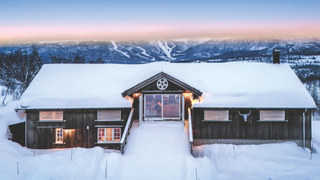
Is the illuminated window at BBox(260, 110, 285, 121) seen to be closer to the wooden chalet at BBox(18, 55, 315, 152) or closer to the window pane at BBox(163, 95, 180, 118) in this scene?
the wooden chalet at BBox(18, 55, 315, 152)

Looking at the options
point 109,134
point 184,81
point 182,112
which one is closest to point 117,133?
point 109,134

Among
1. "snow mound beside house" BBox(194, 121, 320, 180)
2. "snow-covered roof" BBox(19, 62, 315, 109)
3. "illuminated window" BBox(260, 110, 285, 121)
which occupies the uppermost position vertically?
"snow-covered roof" BBox(19, 62, 315, 109)

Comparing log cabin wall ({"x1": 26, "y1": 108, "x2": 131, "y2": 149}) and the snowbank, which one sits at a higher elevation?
log cabin wall ({"x1": 26, "y1": 108, "x2": 131, "y2": 149})

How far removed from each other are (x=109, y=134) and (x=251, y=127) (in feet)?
32.5

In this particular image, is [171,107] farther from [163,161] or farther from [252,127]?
[163,161]

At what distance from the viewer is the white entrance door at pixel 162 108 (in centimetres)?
1877

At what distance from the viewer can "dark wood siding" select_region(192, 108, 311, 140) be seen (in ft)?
56.6

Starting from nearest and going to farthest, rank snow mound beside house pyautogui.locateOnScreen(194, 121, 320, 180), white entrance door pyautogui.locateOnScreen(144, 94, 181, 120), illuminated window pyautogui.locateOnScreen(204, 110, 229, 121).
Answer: snow mound beside house pyautogui.locateOnScreen(194, 121, 320, 180) → illuminated window pyautogui.locateOnScreen(204, 110, 229, 121) → white entrance door pyautogui.locateOnScreen(144, 94, 181, 120)

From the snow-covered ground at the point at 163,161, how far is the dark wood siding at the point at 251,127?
0.83m

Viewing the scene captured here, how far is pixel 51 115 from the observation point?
1748 centimetres

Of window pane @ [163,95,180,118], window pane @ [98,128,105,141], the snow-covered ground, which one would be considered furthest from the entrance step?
window pane @ [98,128,105,141]

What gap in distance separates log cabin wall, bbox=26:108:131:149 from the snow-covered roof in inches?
28.2

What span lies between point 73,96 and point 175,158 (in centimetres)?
846

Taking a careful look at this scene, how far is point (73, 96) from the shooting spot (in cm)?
1764
